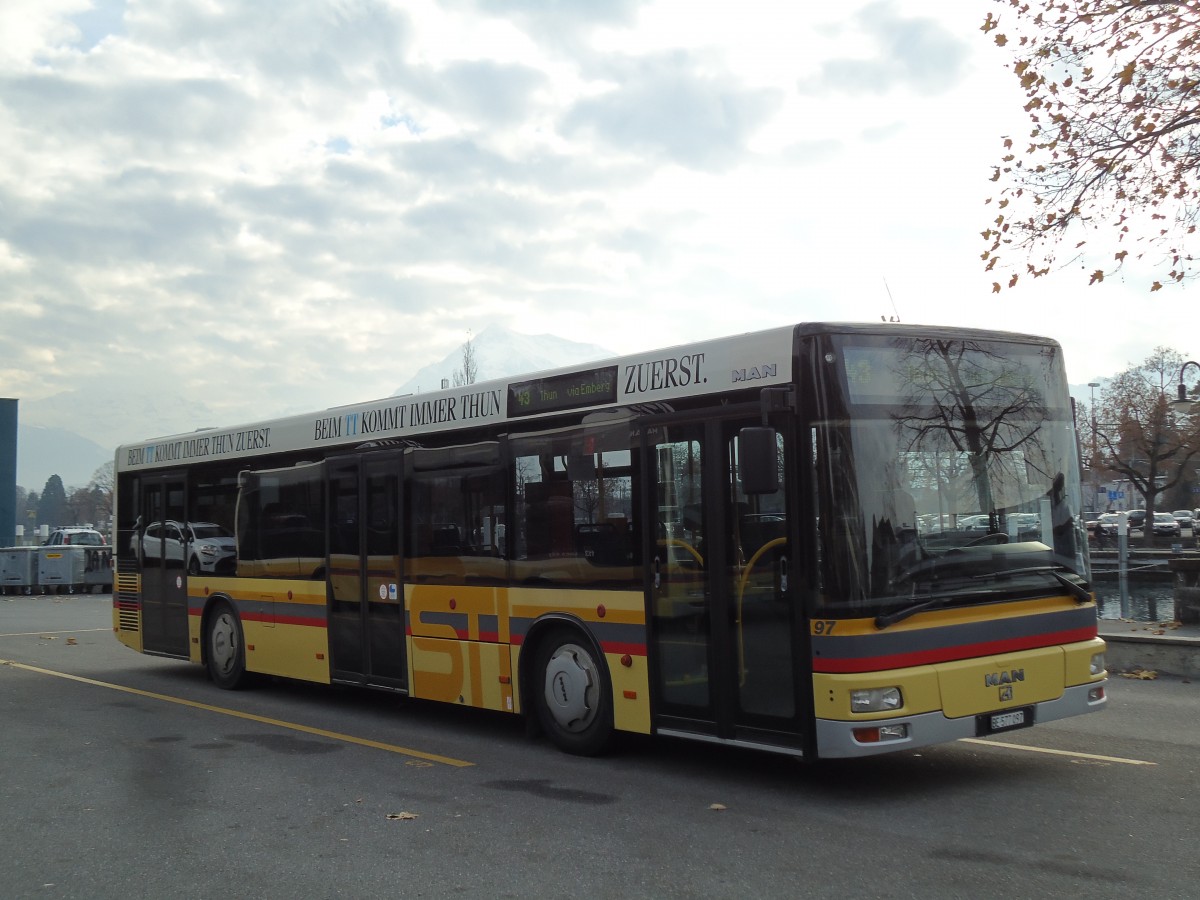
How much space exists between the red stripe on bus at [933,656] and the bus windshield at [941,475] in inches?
9.6

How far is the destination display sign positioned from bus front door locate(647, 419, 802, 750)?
0.75m

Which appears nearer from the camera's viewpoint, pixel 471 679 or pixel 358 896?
pixel 358 896

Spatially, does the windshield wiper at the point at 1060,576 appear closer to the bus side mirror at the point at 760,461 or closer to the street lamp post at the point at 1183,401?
the bus side mirror at the point at 760,461

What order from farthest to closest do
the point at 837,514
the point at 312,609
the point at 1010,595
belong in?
1. the point at 312,609
2. the point at 1010,595
3. the point at 837,514

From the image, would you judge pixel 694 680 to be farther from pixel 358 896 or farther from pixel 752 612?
pixel 358 896

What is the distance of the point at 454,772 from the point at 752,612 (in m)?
2.56

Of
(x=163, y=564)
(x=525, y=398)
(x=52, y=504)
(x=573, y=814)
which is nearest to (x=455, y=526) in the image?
(x=525, y=398)

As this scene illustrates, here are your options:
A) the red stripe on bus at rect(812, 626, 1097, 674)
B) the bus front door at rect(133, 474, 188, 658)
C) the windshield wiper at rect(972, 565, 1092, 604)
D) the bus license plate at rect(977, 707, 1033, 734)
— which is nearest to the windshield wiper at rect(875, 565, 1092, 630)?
the windshield wiper at rect(972, 565, 1092, 604)

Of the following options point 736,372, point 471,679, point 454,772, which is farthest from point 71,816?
point 736,372

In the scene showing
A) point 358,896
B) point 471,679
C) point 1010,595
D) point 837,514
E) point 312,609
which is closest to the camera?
point 358,896

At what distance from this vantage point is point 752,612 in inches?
291

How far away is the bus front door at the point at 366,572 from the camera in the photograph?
10.7 meters

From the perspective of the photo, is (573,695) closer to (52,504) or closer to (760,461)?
(760,461)

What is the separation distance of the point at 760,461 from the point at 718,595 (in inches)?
43.3
